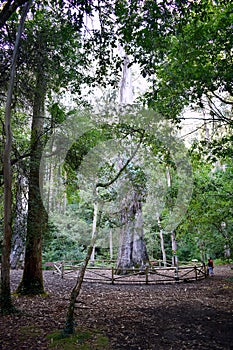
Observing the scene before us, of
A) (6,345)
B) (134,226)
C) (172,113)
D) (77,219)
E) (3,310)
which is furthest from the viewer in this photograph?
(77,219)

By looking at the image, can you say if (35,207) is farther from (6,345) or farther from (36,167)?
(6,345)

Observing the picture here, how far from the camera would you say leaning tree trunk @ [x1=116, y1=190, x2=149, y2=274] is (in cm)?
1573

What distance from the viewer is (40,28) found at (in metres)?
7.72

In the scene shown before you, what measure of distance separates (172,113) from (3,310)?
21.6 ft

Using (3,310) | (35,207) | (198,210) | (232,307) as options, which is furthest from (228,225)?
(3,310)

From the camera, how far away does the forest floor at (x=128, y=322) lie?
495cm

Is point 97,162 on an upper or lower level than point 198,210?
upper

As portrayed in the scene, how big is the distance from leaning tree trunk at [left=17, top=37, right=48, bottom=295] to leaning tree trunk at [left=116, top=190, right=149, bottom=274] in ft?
24.0

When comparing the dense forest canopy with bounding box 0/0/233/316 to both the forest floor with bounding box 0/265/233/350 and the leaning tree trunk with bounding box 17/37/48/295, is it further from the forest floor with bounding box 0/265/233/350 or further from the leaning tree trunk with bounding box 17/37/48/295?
the forest floor with bounding box 0/265/233/350

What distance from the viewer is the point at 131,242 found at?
53.3 ft

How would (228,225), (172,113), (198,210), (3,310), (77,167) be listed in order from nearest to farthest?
(3,310)
(172,113)
(77,167)
(198,210)
(228,225)

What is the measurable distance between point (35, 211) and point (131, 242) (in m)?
9.07

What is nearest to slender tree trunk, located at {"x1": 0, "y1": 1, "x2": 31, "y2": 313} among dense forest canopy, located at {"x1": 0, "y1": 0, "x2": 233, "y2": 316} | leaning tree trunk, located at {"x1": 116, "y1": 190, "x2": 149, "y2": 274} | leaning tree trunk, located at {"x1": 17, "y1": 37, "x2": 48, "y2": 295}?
dense forest canopy, located at {"x1": 0, "y1": 0, "x2": 233, "y2": 316}

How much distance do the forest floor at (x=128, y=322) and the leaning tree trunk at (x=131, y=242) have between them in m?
5.98
